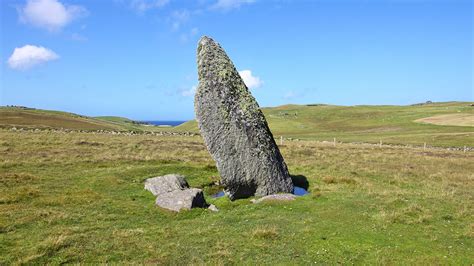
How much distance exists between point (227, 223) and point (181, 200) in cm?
429

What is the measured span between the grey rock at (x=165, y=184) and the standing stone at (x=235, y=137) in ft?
10.4

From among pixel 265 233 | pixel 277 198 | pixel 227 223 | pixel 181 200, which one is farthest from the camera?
pixel 277 198

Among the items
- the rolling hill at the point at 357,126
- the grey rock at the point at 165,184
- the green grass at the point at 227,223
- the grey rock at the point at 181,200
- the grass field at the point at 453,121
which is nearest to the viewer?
the green grass at the point at 227,223

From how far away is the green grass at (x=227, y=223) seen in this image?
1542 centimetres

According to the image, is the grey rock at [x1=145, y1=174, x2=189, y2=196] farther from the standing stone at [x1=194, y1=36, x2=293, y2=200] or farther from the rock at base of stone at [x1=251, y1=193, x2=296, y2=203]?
the rock at base of stone at [x1=251, y1=193, x2=296, y2=203]

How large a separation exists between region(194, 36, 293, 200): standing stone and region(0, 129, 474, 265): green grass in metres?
2.22

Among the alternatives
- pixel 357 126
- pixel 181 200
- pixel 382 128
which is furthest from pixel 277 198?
pixel 357 126

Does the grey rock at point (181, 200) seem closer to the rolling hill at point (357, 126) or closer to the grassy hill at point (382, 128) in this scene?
the rolling hill at point (357, 126)

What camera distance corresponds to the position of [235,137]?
26922mm

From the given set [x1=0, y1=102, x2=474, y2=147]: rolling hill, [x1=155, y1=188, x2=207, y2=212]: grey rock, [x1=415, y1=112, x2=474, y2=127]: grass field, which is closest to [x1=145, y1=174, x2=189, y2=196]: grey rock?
[x1=155, y1=188, x2=207, y2=212]: grey rock

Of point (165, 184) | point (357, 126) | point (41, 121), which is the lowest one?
point (357, 126)

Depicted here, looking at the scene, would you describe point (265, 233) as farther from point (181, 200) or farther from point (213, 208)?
point (181, 200)

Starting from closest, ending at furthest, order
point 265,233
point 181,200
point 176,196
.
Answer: point 265,233, point 181,200, point 176,196

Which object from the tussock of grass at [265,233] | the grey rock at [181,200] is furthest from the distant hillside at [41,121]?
the tussock of grass at [265,233]
